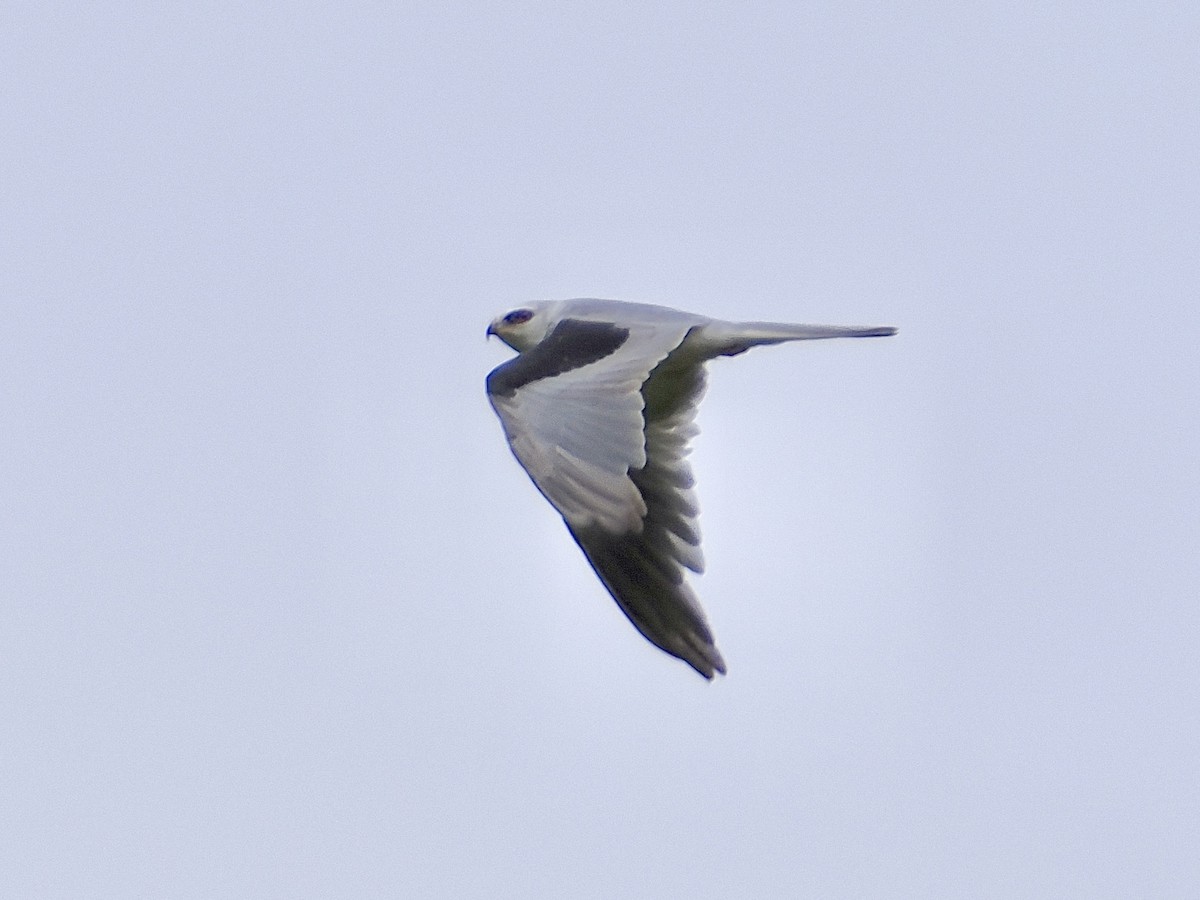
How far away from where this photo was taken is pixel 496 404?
8.56 metres

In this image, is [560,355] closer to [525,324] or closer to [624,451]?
[624,451]

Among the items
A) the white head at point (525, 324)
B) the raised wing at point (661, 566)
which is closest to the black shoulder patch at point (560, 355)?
the raised wing at point (661, 566)

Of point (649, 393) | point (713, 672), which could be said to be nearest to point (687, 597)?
point (713, 672)

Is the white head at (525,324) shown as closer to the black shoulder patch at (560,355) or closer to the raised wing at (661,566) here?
the black shoulder patch at (560,355)

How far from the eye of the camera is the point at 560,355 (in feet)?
29.2

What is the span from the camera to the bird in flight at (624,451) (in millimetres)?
8219

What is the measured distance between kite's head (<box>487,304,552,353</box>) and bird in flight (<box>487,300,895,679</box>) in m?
0.99

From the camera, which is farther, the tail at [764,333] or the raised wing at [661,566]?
the tail at [764,333]

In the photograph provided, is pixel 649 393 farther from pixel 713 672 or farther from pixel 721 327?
pixel 713 672

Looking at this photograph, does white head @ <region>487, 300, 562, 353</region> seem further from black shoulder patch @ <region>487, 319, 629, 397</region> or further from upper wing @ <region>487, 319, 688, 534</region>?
upper wing @ <region>487, 319, 688, 534</region>

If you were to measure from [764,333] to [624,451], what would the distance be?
1.42 meters

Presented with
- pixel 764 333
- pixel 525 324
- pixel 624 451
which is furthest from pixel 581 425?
pixel 525 324

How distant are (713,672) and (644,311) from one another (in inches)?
81.7

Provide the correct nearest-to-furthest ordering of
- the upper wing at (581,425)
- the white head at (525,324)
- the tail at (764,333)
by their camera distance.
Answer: the upper wing at (581,425), the tail at (764,333), the white head at (525,324)
